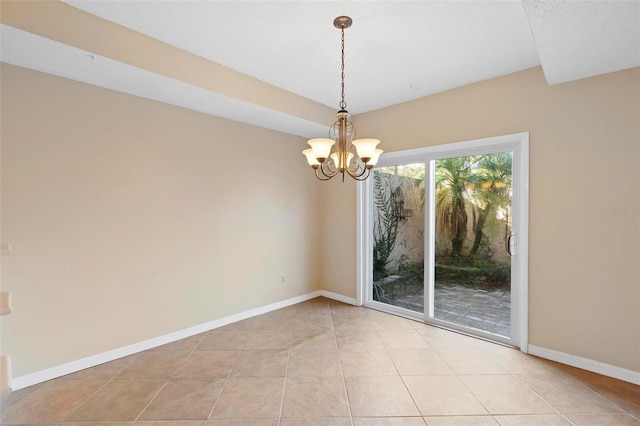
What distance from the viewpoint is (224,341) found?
3049 millimetres

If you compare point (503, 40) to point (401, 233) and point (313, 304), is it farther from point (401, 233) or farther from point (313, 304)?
point (313, 304)

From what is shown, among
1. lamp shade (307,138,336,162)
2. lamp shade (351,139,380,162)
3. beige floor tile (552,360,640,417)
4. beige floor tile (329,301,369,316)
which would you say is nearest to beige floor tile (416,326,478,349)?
beige floor tile (552,360,640,417)

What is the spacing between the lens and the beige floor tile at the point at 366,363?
2451 mm

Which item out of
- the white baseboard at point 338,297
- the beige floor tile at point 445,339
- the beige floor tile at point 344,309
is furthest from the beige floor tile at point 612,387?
the white baseboard at point 338,297

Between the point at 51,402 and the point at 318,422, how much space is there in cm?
190

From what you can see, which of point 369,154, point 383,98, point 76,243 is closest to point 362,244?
point 383,98

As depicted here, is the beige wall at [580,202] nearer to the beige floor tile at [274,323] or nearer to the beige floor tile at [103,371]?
the beige floor tile at [274,323]

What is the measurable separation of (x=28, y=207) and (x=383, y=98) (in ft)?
11.4

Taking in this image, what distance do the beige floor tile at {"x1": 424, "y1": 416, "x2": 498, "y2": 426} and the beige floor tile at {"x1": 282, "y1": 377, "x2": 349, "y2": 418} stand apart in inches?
21.6

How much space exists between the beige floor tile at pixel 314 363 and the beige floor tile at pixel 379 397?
7.6 inches

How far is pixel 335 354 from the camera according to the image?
109 inches

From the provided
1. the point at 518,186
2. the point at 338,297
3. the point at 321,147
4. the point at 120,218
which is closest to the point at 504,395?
the point at 518,186

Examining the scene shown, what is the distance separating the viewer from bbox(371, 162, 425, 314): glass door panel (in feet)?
11.9

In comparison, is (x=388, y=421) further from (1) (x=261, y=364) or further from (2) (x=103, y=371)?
(2) (x=103, y=371)
